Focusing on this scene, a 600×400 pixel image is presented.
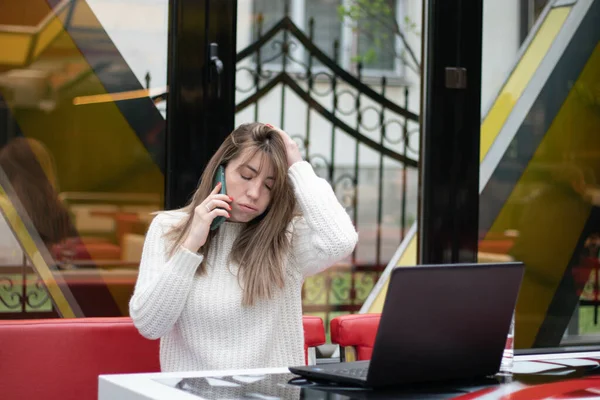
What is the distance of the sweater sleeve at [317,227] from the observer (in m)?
2.41

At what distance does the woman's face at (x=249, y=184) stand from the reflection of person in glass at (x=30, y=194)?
35.0 inches

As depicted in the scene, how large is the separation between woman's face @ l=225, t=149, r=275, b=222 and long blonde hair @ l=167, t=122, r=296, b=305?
17 millimetres

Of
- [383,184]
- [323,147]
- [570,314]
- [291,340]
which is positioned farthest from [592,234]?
[291,340]

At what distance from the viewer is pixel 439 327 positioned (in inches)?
63.0

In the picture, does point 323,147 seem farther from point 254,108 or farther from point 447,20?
point 447,20

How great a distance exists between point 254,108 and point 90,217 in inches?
29.8

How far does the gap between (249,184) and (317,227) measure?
0.22 meters

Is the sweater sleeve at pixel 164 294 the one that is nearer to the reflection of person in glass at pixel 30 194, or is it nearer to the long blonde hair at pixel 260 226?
the long blonde hair at pixel 260 226

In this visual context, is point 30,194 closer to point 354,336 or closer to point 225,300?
point 225,300

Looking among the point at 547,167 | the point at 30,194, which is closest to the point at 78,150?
the point at 30,194

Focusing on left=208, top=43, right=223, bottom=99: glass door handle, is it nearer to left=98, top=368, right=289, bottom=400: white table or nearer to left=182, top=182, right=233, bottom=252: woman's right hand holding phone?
left=182, top=182, right=233, bottom=252: woman's right hand holding phone

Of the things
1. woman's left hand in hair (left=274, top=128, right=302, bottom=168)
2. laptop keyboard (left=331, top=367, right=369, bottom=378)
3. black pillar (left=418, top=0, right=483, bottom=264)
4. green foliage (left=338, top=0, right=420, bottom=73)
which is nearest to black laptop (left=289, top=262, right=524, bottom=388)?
laptop keyboard (left=331, top=367, right=369, bottom=378)

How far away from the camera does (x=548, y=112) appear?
3.96 metres

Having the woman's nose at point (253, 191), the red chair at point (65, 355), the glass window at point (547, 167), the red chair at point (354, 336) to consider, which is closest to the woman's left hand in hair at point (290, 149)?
the woman's nose at point (253, 191)
